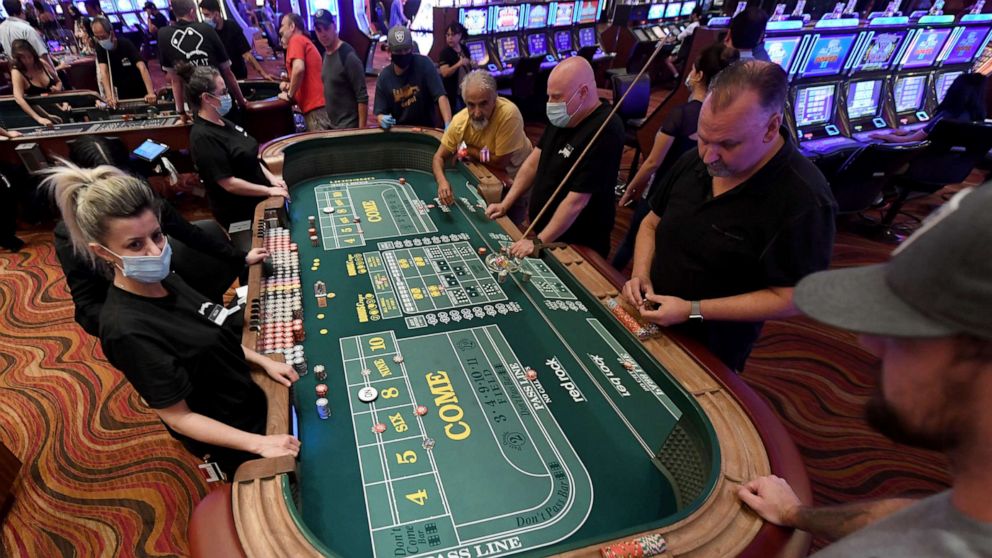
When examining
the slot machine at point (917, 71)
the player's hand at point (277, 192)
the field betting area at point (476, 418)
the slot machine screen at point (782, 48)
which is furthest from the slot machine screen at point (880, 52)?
the player's hand at point (277, 192)

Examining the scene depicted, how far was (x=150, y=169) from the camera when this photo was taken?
15.8ft

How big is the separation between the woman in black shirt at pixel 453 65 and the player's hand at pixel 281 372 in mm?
5466

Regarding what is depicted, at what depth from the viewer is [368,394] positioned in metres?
1.80

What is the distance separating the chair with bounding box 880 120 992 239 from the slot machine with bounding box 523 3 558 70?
5.31 metres

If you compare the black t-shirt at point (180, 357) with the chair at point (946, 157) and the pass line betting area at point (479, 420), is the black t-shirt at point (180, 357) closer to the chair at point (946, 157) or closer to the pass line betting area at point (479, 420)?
the pass line betting area at point (479, 420)

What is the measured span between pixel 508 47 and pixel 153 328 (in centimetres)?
781

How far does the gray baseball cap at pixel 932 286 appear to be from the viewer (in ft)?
1.74

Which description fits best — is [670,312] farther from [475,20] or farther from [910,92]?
[475,20]

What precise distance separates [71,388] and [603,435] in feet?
11.6

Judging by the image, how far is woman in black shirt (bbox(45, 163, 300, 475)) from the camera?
1.45 metres

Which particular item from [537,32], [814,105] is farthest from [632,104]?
[537,32]

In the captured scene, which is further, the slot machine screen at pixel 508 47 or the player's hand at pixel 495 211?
the slot machine screen at pixel 508 47

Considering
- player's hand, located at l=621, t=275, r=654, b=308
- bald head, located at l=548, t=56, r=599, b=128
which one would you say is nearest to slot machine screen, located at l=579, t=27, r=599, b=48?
bald head, located at l=548, t=56, r=599, b=128

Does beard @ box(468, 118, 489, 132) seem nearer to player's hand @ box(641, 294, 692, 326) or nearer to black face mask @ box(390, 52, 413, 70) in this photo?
black face mask @ box(390, 52, 413, 70)
